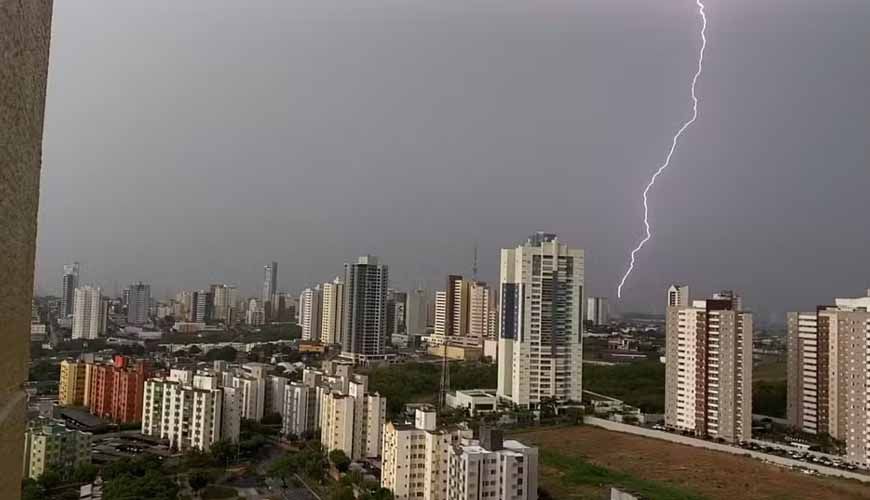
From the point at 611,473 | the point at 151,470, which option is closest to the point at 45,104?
the point at 151,470

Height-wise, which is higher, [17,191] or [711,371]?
[17,191]

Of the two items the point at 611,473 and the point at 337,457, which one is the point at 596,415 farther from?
the point at 337,457

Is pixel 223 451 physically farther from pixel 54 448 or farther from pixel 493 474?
pixel 493 474

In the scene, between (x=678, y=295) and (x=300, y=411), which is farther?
(x=678, y=295)

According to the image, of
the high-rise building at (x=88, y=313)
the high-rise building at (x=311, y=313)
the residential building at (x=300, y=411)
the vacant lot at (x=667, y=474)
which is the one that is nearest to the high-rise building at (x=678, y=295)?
the vacant lot at (x=667, y=474)

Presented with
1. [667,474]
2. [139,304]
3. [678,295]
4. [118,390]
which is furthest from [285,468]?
[139,304]

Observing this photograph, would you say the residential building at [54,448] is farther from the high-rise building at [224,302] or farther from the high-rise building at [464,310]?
the high-rise building at [224,302]
